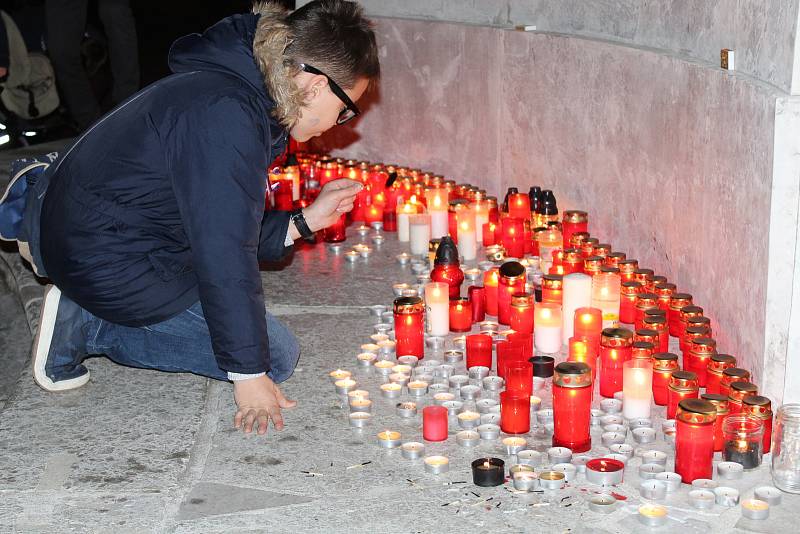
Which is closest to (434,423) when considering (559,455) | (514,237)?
(559,455)

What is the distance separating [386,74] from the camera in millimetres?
6219

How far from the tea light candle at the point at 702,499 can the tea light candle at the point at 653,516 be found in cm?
9

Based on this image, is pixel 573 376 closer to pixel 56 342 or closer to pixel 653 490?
pixel 653 490

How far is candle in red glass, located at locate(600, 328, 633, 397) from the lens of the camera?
10.8 ft

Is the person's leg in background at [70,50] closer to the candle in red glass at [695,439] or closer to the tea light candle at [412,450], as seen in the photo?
the tea light candle at [412,450]

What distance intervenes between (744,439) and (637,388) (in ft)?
1.28

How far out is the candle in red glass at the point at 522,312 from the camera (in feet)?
12.3

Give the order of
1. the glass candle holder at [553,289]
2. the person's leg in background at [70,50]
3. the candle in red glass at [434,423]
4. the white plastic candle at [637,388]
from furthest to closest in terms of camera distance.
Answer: the person's leg in background at [70,50], the glass candle holder at [553,289], the white plastic candle at [637,388], the candle in red glass at [434,423]

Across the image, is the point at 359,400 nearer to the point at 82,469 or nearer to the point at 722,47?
the point at 82,469

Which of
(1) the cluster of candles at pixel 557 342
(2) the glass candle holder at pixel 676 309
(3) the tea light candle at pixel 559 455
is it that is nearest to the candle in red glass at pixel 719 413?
(1) the cluster of candles at pixel 557 342

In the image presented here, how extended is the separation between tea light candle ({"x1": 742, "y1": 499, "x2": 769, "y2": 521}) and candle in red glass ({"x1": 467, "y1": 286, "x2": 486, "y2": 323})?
1.52 metres

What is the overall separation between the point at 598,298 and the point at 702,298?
0.35 meters

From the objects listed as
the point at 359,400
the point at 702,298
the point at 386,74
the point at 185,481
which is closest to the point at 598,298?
the point at 702,298

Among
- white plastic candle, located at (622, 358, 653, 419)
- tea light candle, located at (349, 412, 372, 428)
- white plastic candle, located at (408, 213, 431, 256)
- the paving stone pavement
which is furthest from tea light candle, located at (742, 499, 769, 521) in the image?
white plastic candle, located at (408, 213, 431, 256)
